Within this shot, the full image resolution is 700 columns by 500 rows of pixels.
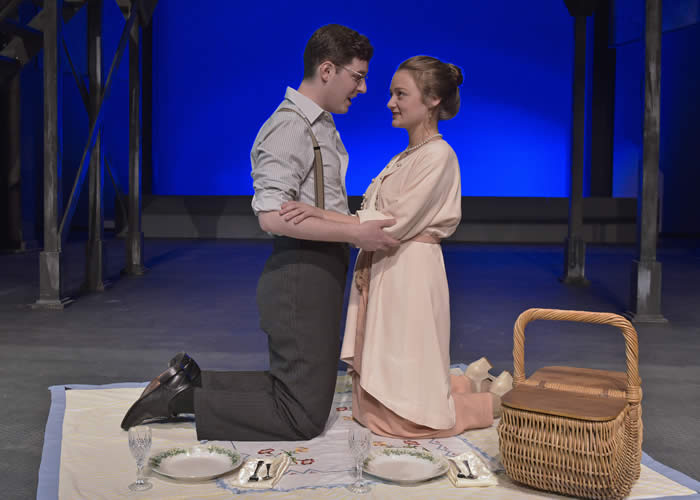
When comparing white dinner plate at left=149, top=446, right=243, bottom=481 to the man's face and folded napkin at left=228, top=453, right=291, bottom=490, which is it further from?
the man's face

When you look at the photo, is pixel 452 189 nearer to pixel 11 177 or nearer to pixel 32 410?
pixel 32 410

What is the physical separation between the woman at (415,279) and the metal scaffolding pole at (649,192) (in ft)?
10.1

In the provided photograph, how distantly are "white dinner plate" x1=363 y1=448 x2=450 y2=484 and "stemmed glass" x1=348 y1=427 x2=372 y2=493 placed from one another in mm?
89

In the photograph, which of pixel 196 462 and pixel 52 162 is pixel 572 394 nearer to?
pixel 196 462

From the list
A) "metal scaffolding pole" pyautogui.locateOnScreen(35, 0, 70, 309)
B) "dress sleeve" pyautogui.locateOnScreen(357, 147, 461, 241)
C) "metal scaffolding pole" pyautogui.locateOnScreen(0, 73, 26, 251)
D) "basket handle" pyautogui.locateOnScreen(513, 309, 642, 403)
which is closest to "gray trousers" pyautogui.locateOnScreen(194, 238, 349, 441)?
"dress sleeve" pyautogui.locateOnScreen(357, 147, 461, 241)

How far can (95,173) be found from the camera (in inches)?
270

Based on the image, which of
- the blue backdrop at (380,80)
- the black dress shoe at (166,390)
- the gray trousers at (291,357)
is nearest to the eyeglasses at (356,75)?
the gray trousers at (291,357)

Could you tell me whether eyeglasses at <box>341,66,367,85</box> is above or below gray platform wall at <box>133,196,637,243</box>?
above

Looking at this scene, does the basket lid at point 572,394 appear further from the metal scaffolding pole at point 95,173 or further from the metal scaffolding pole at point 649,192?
the metal scaffolding pole at point 95,173

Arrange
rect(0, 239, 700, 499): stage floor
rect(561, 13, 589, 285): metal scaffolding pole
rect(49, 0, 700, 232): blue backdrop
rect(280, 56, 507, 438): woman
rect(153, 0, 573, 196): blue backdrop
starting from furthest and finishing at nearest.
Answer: rect(153, 0, 573, 196): blue backdrop
rect(49, 0, 700, 232): blue backdrop
rect(561, 13, 589, 285): metal scaffolding pole
rect(0, 239, 700, 499): stage floor
rect(280, 56, 507, 438): woman

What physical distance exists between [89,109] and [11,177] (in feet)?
14.3

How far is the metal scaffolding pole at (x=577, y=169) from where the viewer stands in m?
7.59

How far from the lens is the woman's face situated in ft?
9.61

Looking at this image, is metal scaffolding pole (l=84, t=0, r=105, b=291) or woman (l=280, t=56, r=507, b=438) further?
metal scaffolding pole (l=84, t=0, r=105, b=291)
